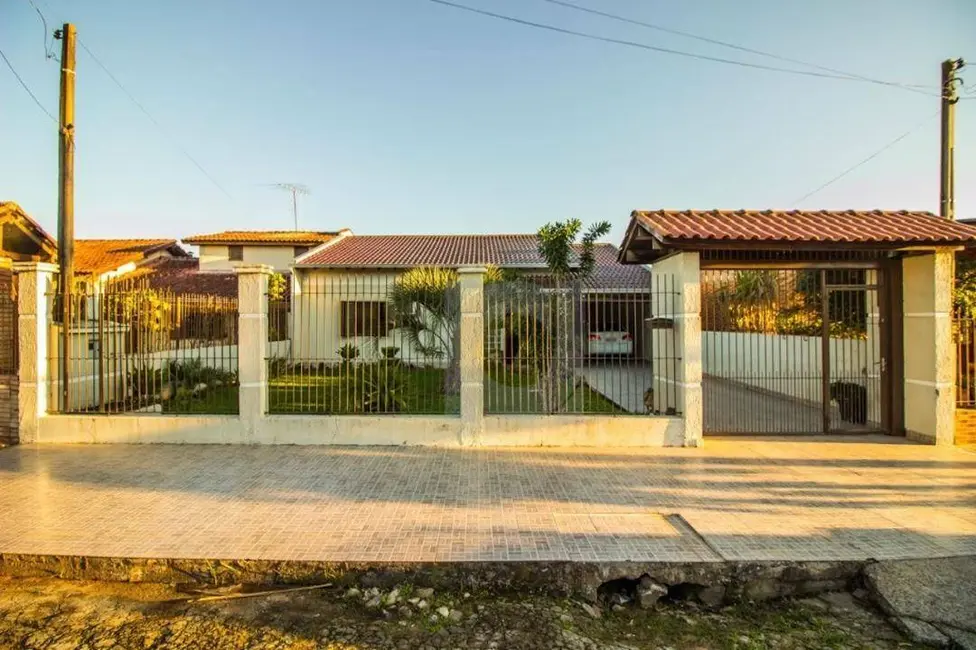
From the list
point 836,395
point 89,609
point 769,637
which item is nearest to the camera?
point 769,637

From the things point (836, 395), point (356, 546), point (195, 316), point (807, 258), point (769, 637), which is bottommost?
point (769, 637)

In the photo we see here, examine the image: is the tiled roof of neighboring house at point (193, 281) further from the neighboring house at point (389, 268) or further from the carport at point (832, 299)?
the carport at point (832, 299)

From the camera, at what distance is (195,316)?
395 inches

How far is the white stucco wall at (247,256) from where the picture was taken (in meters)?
23.5

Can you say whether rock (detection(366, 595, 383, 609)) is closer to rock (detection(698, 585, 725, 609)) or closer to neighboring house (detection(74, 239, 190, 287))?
rock (detection(698, 585, 725, 609))

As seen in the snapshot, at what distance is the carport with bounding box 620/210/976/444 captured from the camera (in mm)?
7391

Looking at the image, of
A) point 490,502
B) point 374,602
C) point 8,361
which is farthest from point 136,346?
point 374,602

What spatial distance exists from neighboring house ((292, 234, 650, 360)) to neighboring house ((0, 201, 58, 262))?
5.83 meters

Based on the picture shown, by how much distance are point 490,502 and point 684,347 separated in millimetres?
3782

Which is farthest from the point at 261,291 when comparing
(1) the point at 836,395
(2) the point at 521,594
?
(1) the point at 836,395

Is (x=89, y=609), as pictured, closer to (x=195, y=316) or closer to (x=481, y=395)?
(x=481, y=395)

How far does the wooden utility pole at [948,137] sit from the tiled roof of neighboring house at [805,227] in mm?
3629

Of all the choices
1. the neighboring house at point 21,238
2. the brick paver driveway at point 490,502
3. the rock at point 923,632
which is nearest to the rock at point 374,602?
the brick paver driveway at point 490,502

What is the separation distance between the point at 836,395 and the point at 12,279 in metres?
12.9
